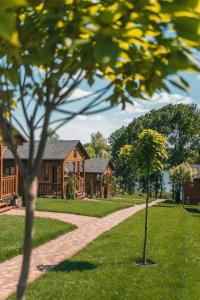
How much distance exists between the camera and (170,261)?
38.4ft

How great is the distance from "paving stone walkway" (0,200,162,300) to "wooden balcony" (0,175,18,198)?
368cm

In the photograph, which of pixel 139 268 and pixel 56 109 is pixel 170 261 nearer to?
pixel 139 268

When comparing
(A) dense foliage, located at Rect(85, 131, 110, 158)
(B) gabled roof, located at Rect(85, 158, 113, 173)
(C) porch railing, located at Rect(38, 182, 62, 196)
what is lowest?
(C) porch railing, located at Rect(38, 182, 62, 196)

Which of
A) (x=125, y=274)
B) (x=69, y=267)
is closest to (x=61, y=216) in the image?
(x=69, y=267)

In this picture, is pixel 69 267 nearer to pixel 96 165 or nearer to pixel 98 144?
pixel 96 165

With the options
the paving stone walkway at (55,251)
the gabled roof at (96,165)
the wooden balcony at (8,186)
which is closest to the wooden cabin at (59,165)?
the gabled roof at (96,165)

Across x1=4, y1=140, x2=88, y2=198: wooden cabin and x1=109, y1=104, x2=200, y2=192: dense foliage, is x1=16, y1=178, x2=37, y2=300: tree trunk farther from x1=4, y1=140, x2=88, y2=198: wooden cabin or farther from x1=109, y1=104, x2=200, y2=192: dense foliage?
x1=109, y1=104, x2=200, y2=192: dense foliage

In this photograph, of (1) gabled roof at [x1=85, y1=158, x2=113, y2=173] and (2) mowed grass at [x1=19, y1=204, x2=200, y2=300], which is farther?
(1) gabled roof at [x1=85, y1=158, x2=113, y2=173]

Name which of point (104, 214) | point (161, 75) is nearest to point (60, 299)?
point (161, 75)

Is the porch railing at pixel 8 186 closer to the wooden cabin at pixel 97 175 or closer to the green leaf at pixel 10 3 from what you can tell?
the green leaf at pixel 10 3

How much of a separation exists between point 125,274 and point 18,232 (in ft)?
20.0

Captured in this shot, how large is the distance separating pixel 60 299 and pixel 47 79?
19.2ft

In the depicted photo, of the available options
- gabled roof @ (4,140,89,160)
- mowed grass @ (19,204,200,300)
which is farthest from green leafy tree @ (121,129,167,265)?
gabled roof @ (4,140,89,160)

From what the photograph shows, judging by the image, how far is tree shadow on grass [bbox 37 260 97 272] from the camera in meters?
10.7
